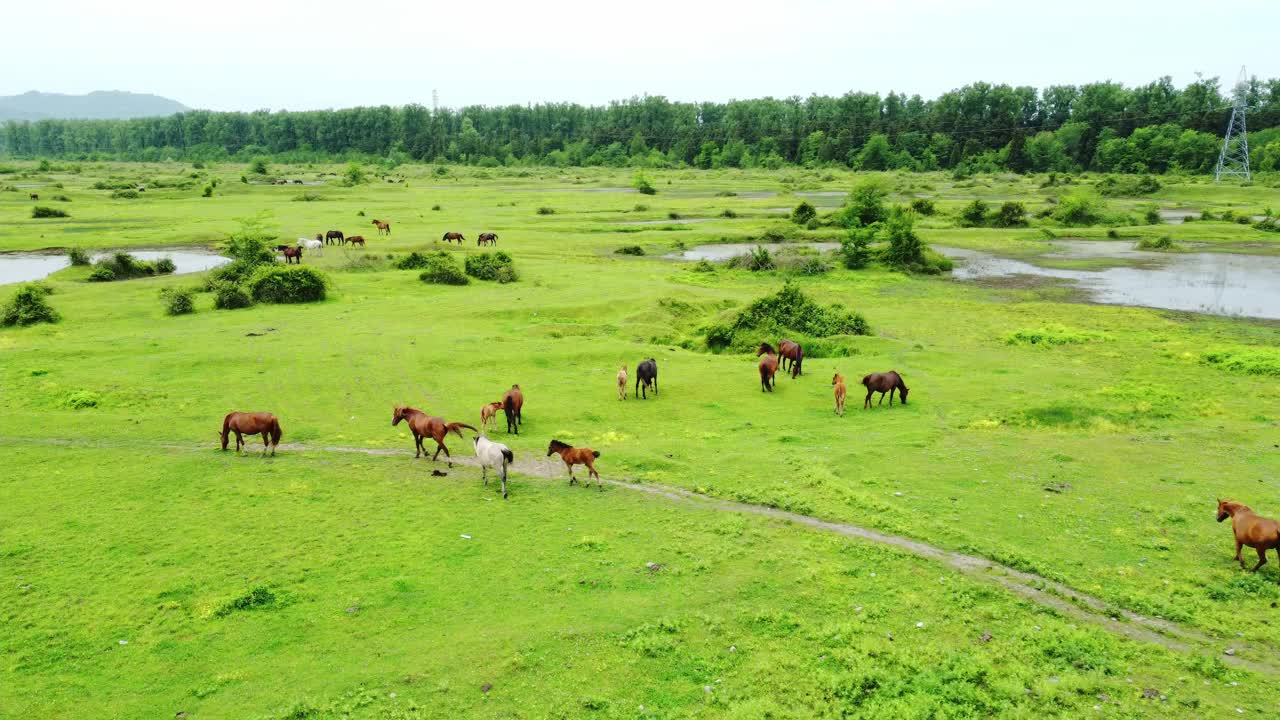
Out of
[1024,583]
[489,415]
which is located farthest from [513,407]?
[1024,583]

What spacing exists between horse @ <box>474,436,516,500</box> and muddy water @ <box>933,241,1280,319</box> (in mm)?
34932

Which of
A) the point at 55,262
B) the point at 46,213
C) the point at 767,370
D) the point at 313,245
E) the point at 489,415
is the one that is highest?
the point at 46,213

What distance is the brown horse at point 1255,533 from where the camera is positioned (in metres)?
12.7

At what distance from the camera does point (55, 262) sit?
4881 centimetres

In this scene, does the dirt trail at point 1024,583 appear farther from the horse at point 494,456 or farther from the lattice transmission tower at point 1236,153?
the lattice transmission tower at point 1236,153

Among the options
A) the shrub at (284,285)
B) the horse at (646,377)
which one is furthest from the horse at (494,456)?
the shrub at (284,285)

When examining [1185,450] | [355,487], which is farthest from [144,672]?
[1185,450]

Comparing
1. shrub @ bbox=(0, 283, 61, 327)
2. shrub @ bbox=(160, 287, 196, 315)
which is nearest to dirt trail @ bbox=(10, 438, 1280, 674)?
shrub @ bbox=(160, 287, 196, 315)

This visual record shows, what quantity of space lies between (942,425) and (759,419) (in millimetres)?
4581

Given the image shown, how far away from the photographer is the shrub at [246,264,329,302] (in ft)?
120

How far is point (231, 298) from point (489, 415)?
69.0ft

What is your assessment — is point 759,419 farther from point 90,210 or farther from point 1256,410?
point 90,210

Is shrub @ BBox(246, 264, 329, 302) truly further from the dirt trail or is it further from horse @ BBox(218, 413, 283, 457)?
the dirt trail

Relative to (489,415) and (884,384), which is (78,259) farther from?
(884,384)
